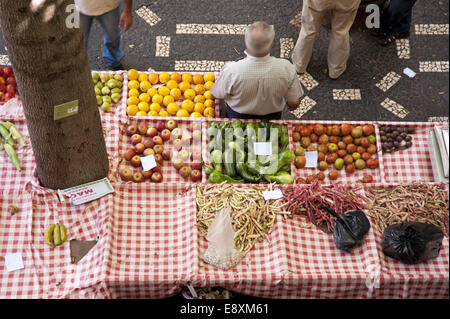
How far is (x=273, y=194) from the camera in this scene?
458 centimetres

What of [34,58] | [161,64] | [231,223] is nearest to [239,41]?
[161,64]

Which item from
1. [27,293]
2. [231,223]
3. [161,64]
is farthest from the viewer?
[161,64]

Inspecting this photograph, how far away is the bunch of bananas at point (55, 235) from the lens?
431 centimetres

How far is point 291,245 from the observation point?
4.32 meters

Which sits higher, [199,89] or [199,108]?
[199,89]

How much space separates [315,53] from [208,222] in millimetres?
3216

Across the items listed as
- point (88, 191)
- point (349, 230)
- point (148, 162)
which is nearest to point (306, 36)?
point (148, 162)

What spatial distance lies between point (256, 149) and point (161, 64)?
2.18m

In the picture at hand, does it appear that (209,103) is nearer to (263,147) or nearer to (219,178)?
(263,147)

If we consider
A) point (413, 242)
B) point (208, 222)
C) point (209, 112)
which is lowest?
point (413, 242)

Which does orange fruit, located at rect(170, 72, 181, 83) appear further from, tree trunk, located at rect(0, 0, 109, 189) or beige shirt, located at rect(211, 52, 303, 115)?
tree trunk, located at rect(0, 0, 109, 189)

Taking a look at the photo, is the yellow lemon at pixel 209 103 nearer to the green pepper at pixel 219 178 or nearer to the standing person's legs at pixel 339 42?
the green pepper at pixel 219 178

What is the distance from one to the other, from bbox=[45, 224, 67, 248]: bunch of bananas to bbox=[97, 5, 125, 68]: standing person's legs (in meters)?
2.48
